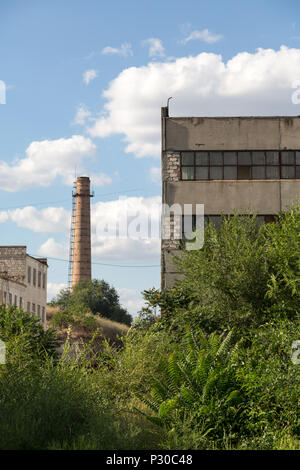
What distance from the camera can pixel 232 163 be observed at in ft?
93.9

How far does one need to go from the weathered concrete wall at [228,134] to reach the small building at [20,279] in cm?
2100

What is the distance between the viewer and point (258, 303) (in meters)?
21.0

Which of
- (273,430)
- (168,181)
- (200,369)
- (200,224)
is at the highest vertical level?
(168,181)

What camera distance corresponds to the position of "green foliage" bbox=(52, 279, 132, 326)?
225 ft

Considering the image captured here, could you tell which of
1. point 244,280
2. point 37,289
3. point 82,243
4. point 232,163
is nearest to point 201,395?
point 244,280

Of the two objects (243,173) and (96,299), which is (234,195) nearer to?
(243,173)

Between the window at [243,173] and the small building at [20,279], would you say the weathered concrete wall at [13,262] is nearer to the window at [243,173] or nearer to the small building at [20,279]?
the small building at [20,279]

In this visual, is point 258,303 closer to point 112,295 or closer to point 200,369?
point 200,369

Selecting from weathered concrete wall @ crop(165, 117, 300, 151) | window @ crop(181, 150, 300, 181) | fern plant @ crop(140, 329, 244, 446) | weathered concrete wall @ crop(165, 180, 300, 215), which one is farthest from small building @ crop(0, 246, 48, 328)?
fern plant @ crop(140, 329, 244, 446)

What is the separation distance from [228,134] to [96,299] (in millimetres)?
44753

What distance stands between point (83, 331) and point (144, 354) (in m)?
35.5

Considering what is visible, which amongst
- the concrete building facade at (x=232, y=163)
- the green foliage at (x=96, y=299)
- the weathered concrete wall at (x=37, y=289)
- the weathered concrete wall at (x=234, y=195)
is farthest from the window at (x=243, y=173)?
the green foliage at (x=96, y=299)
